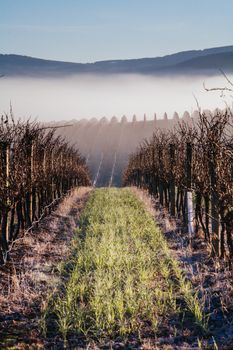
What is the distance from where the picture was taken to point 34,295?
6.32 meters

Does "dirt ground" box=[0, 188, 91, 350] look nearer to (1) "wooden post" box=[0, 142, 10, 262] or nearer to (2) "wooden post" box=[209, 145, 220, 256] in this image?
(1) "wooden post" box=[0, 142, 10, 262]

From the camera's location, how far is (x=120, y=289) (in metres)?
6.42

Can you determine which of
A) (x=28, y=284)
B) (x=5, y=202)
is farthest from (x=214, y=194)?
(x=5, y=202)

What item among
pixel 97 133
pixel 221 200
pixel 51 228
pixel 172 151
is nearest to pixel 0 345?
pixel 221 200

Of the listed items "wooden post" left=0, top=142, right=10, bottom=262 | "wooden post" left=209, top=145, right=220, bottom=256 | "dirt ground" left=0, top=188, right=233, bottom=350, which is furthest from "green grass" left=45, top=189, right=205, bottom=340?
"wooden post" left=0, top=142, right=10, bottom=262

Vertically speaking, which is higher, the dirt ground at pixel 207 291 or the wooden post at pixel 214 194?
the wooden post at pixel 214 194

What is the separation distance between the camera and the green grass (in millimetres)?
5246

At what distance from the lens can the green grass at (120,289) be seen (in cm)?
525

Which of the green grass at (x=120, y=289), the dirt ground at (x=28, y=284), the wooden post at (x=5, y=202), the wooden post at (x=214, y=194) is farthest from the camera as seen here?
the wooden post at (x=5, y=202)

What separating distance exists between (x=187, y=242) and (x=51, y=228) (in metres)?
4.05

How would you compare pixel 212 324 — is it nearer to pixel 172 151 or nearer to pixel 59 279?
pixel 59 279

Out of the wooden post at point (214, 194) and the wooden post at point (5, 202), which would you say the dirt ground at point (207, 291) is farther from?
the wooden post at point (5, 202)

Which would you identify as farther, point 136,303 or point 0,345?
point 136,303

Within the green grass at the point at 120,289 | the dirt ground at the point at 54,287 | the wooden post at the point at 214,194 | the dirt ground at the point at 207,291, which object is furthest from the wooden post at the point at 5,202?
the wooden post at the point at 214,194
